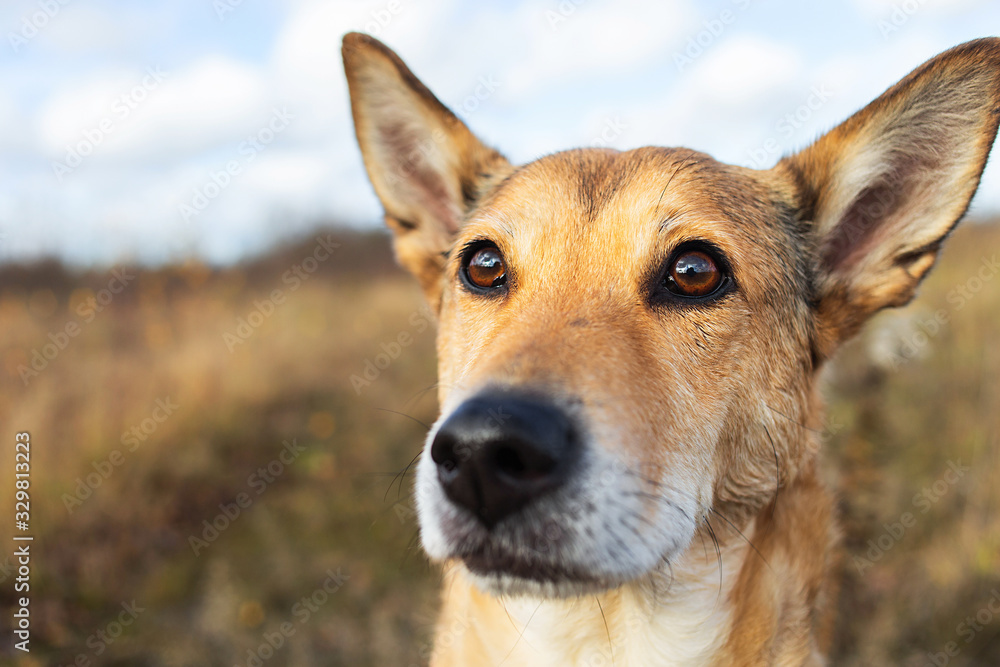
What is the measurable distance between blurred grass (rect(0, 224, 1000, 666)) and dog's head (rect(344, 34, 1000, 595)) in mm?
760

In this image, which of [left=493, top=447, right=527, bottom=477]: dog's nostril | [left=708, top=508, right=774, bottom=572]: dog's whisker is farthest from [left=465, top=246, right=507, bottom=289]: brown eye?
[left=708, top=508, right=774, bottom=572]: dog's whisker

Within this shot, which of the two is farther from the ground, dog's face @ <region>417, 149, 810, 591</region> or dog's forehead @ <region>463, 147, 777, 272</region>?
dog's forehead @ <region>463, 147, 777, 272</region>

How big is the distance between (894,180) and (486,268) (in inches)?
72.8

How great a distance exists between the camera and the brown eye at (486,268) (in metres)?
2.63

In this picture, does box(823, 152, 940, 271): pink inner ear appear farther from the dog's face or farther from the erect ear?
the erect ear

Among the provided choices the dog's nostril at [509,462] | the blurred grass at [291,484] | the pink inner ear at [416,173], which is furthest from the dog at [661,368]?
the blurred grass at [291,484]

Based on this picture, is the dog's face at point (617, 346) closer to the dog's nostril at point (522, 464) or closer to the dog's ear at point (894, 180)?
the dog's nostril at point (522, 464)

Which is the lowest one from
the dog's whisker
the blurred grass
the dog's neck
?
the blurred grass

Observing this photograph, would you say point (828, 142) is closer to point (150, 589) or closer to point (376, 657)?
point (376, 657)

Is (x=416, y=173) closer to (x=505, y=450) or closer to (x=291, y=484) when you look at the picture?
(x=505, y=450)

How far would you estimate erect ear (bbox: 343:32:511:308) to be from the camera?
307 cm

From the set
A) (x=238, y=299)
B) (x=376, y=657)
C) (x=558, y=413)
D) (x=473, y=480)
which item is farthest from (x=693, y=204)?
(x=238, y=299)

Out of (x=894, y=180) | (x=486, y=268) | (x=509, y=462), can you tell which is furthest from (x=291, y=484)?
(x=894, y=180)

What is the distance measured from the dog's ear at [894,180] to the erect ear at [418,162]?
158 centimetres
